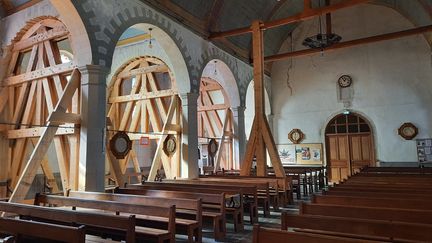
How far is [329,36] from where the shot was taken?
8.37m

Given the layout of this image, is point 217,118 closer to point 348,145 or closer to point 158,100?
point 158,100

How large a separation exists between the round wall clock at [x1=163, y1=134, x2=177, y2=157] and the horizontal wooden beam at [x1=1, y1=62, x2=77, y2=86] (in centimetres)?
299

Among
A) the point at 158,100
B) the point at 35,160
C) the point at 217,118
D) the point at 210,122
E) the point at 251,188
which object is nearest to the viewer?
the point at 35,160

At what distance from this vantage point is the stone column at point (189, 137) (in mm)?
7918

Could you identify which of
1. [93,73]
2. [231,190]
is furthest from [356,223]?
[93,73]

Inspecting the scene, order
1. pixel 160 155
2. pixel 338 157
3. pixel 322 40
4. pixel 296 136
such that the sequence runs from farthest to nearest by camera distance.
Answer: pixel 296 136, pixel 338 157, pixel 322 40, pixel 160 155

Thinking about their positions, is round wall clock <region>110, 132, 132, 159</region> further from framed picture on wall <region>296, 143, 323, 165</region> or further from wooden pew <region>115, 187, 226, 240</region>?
framed picture on wall <region>296, 143, 323, 165</region>

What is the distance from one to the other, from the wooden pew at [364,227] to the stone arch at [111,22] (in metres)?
4.40

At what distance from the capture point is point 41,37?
636 centimetres

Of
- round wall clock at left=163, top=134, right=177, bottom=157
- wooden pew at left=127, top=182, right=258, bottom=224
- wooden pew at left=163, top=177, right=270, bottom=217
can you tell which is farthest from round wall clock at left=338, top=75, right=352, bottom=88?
wooden pew at left=127, top=182, right=258, bottom=224

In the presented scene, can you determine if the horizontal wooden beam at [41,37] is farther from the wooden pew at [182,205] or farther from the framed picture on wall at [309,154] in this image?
the framed picture on wall at [309,154]

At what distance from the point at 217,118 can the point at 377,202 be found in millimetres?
8908

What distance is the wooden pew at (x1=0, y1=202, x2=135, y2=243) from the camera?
9.05 ft

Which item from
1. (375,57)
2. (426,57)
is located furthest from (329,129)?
(426,57)
